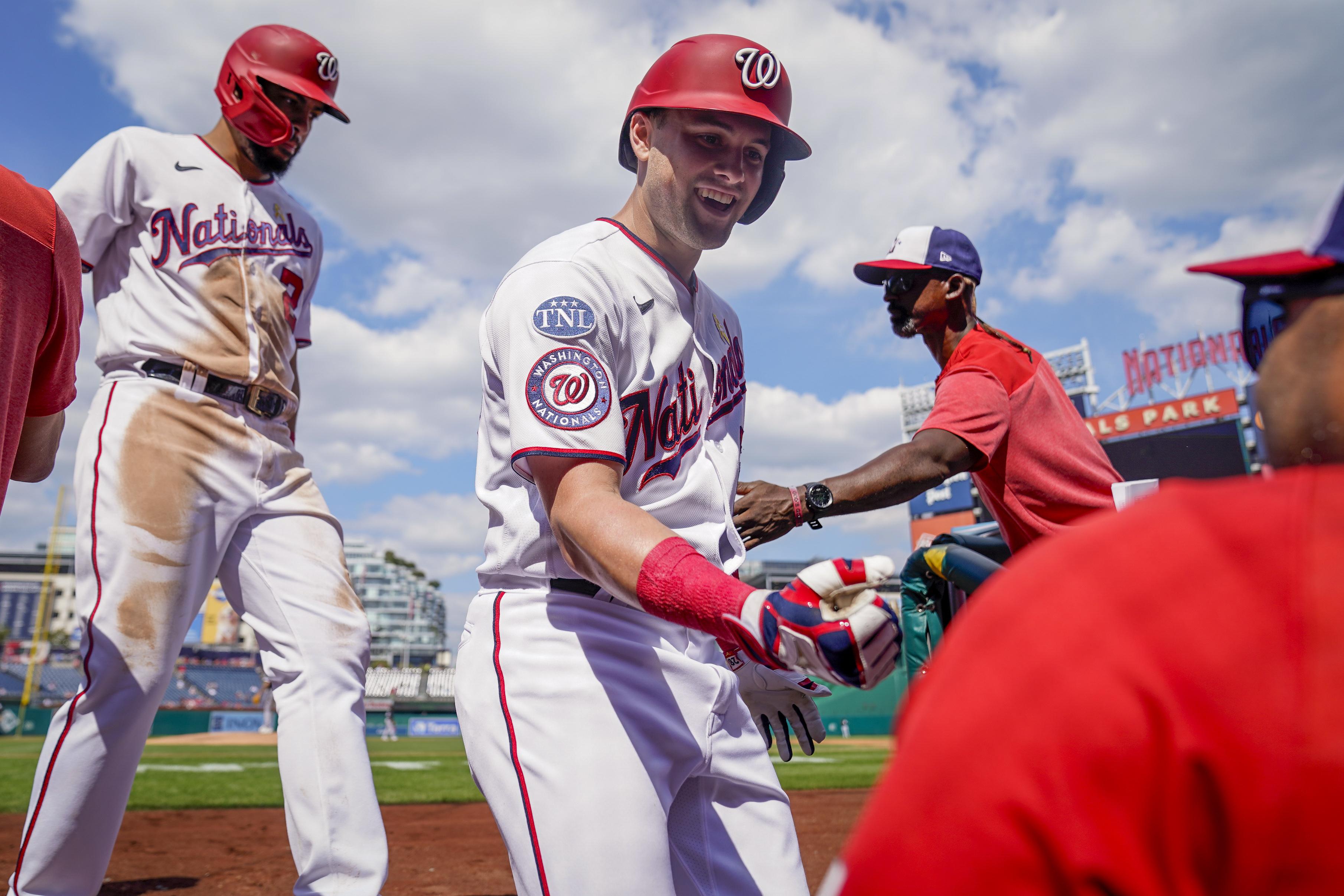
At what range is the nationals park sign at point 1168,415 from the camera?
35.6 meters

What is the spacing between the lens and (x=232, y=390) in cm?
317

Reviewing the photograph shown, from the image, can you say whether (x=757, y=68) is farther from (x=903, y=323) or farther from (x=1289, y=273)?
(x=903, y=323)

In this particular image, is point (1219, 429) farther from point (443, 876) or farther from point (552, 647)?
point (552, 647)

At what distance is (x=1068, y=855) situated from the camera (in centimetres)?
60

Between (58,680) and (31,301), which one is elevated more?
(31,301)

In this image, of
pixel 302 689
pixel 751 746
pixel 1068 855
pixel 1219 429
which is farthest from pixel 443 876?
pixel 1219 429

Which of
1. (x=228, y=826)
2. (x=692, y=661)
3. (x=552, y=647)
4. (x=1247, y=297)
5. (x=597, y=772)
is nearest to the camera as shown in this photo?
(x=1247, y=297)

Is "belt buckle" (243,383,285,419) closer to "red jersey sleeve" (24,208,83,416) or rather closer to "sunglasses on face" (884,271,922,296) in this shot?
"red jersey sleeve" (24,208,83,416)

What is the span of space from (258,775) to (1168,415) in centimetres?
3583

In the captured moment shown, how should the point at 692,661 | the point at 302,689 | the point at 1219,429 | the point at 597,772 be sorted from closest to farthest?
the point at 597,772 < the point at 692,661 < the point at 302,689 < the point at 1219,429

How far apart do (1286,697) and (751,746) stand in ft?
5.06

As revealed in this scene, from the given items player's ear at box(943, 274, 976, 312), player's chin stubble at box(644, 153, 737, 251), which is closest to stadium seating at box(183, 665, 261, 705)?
player's ear at box(943, 274, 976, 312)

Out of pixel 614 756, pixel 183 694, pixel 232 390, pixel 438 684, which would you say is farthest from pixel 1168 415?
pixel 183 694

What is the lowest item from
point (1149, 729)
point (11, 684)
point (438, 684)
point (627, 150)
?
point (438, 684)
